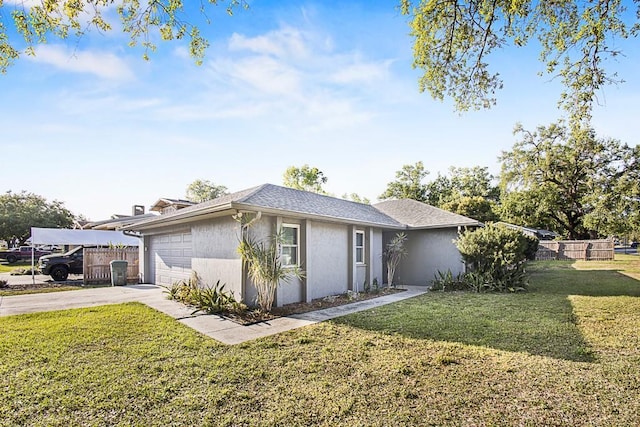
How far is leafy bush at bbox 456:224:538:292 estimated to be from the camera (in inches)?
461

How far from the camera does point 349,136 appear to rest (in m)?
14.3

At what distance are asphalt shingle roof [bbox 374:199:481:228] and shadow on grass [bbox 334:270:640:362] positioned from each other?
9.68ft

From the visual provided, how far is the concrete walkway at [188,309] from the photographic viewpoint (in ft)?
21.1

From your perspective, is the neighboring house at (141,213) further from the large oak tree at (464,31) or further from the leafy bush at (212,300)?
the large oak tree at (464,31)

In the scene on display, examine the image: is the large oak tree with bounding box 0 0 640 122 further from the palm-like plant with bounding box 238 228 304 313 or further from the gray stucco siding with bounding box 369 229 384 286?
the gray stucco siding with bounding box 369 229 384 286

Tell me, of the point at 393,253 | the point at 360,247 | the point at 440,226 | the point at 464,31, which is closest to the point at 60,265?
the point at 360,247

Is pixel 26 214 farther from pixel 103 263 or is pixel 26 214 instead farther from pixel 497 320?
pixel 497 320

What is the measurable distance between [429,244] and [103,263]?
1493 centimetres

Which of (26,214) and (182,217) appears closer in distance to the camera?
(182,217)

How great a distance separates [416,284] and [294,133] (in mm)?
8168

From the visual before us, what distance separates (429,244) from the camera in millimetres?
13750

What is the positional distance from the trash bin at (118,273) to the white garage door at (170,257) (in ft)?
3.86

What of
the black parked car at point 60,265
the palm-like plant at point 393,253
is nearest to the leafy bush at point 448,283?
the palm-like plant at point 393,253

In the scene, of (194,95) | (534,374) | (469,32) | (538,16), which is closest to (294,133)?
(194,95)
